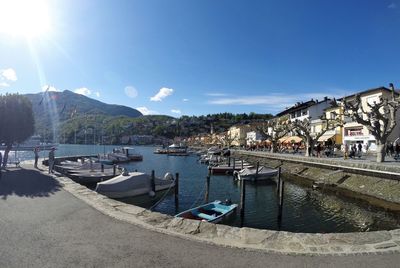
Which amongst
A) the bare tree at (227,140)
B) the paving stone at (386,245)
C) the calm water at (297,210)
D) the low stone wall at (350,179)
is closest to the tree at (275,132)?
the low stone wall at (350,179)

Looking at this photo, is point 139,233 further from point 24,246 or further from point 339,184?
point 339,184

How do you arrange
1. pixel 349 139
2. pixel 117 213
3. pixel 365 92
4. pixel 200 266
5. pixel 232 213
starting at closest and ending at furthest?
pixel 200 266 → pixel 117 213 → pixel 232 213 → pixel 365 92 → pixel 349 139

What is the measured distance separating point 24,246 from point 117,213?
3.48 m

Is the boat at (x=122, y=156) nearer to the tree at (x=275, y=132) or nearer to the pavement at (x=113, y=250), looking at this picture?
the tree at (x=275, y=132)

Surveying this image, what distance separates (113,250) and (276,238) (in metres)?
4.48

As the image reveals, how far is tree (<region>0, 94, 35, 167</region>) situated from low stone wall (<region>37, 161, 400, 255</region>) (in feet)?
100

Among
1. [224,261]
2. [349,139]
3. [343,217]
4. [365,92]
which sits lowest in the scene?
[343,217]

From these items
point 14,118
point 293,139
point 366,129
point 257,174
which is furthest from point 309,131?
point 14,118

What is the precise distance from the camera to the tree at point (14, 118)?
33.2m

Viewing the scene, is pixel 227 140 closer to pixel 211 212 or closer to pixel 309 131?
pixel 309 131

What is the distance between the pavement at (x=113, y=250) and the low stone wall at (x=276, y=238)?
0.28 metres

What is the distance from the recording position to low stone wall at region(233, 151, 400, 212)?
2348 cm

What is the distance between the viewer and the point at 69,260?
6.46 meters

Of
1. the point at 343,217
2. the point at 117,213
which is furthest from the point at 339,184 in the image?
the point at 117,213
